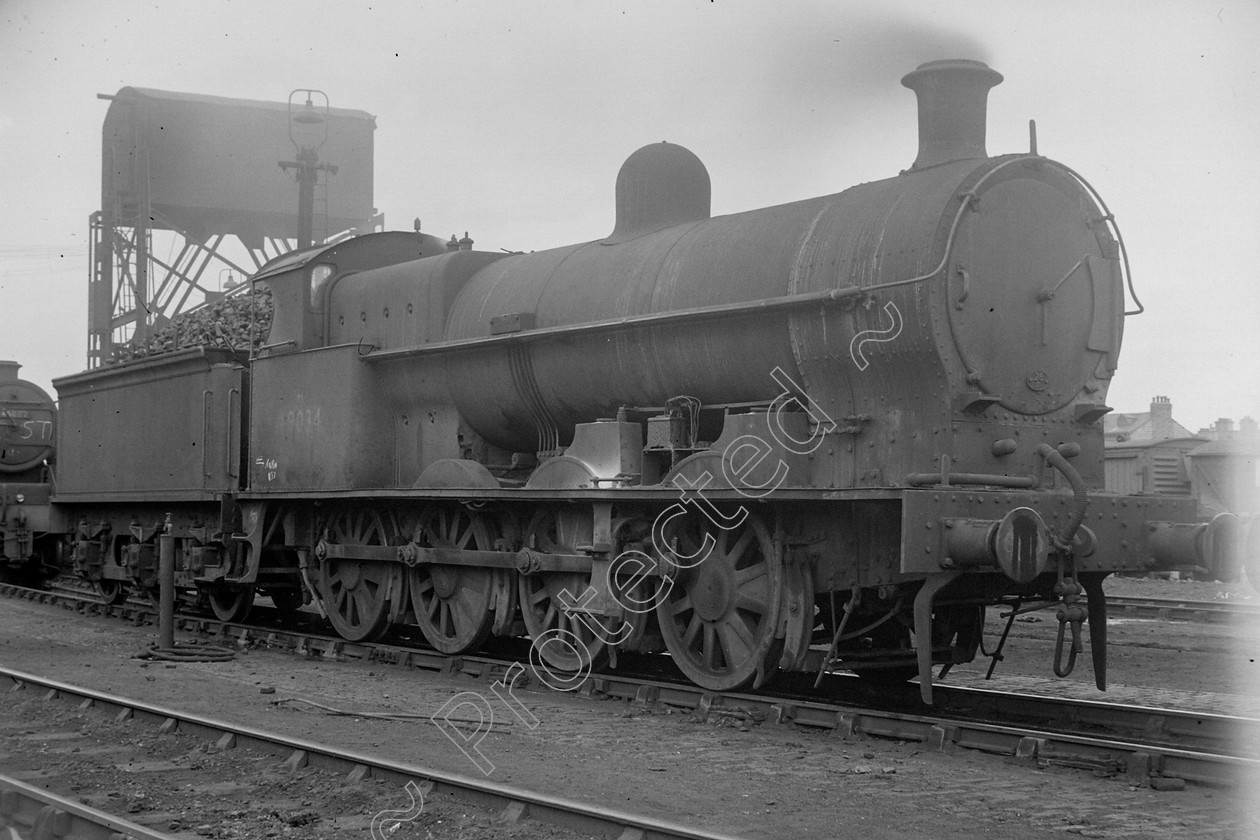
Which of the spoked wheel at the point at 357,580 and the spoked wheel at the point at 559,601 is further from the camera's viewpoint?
the spoked wheel at the point at 357,580

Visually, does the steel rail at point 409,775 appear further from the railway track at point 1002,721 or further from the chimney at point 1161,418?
the chimney at point 1161,418

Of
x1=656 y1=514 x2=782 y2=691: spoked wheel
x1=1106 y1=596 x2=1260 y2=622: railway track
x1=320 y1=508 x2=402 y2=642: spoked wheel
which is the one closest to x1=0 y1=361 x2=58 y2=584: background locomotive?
x1=320 y1=508 x2=402 y2=642: spoked wheel

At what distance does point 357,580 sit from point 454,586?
4.84 feet

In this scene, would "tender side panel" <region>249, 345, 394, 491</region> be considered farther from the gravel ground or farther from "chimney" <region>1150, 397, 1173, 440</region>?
"chimney" <region>1150, 397, 1173, 440</region>

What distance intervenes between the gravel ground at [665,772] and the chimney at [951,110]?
3.75 meters

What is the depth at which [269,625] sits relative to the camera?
45.9ft

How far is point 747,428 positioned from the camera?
337 inches

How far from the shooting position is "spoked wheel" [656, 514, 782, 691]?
27.6 feet

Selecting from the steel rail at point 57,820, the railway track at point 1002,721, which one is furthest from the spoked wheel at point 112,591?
the steel rail at point 57,820

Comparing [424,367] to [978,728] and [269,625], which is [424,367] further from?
[978,728]

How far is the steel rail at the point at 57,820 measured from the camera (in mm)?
5191

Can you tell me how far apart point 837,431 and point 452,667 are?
13.4ft

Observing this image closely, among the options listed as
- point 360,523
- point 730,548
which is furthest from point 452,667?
point 730,548

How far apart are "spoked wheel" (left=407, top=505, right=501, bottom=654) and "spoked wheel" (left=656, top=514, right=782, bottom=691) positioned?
209 cm
